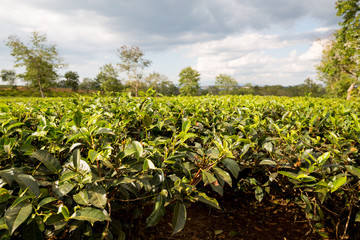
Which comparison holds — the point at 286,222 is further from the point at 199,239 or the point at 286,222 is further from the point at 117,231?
the point at 117,231

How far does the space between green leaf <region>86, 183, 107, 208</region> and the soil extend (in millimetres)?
1152

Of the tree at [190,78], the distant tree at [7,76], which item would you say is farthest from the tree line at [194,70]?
the distant tree at [7,76]

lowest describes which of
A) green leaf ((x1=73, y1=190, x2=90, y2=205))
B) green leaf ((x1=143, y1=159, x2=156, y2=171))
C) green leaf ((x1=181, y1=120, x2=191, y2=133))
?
green leaf ((x1=73, y1=190, x2=90, y2=205))

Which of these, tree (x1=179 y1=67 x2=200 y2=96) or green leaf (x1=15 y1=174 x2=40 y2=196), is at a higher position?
tree (x1=179 y1=67 x2=200 y2=96)

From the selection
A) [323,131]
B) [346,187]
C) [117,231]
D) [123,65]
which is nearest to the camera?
[117,231]

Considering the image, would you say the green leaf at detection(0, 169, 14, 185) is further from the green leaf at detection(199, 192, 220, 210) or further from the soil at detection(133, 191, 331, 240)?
the soil at detection(133, 191, 331, 240)

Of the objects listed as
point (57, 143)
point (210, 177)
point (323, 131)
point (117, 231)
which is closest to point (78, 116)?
point (57, 143)

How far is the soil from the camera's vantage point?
7.83 feet

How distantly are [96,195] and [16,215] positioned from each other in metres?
0.33

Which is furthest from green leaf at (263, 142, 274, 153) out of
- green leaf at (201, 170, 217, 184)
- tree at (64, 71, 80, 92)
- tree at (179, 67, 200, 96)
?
tree at (64, 71, 80, 92)

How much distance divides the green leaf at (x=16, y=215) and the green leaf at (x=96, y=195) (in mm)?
263

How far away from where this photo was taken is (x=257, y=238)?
94.3 inches

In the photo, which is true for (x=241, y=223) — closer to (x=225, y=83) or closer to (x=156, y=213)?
(x=156, y=213)

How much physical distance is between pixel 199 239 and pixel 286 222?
1.21 m
